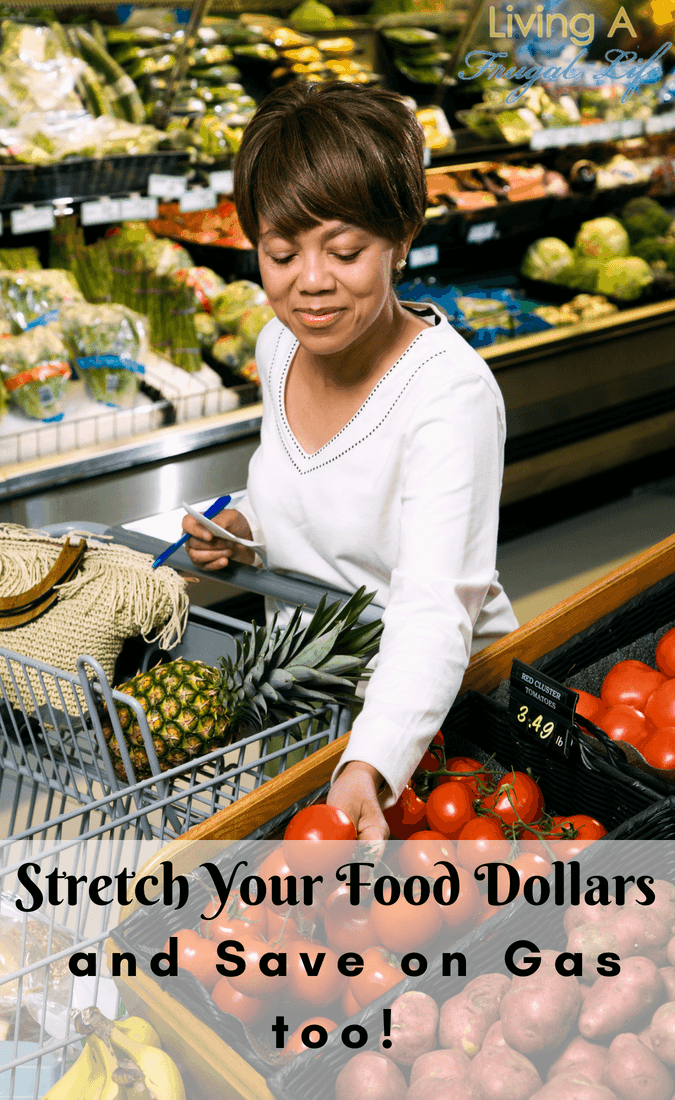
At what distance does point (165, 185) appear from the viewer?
11.3ft

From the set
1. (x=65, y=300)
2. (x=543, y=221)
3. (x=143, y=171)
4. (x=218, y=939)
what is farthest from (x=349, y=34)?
(x=218, y=939)

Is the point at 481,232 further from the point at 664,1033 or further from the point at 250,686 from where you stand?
the point at 664,1033

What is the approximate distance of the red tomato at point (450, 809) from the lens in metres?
1.21

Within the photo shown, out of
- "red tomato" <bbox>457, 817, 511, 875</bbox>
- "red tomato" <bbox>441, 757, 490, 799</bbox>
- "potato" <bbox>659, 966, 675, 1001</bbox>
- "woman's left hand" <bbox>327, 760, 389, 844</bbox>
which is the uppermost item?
"woman's left hand" <bbox>327, 760, 389, 844</bbox>

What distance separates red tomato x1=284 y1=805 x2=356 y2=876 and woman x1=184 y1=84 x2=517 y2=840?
1.9 inches

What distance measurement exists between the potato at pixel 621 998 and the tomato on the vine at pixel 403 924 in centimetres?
16

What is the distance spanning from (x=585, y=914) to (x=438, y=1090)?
26 centimetres

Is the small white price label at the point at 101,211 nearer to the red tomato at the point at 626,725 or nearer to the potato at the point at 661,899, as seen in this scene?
the red tomato at the point at 626,725

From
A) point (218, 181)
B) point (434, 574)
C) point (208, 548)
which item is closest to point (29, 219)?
point (218, 181)

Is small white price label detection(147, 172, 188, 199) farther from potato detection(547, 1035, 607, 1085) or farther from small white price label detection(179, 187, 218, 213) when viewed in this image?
potato detection(547, 1035, 607, 1085)

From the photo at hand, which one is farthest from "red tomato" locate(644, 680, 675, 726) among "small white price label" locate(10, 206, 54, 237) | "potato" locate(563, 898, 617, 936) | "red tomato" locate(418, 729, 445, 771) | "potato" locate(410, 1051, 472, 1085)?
"small white price label" locate(10, 206, 54, 237)

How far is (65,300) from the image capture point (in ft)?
11.6

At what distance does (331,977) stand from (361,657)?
1.58 feet

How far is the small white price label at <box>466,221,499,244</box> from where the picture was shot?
4.63 metres
